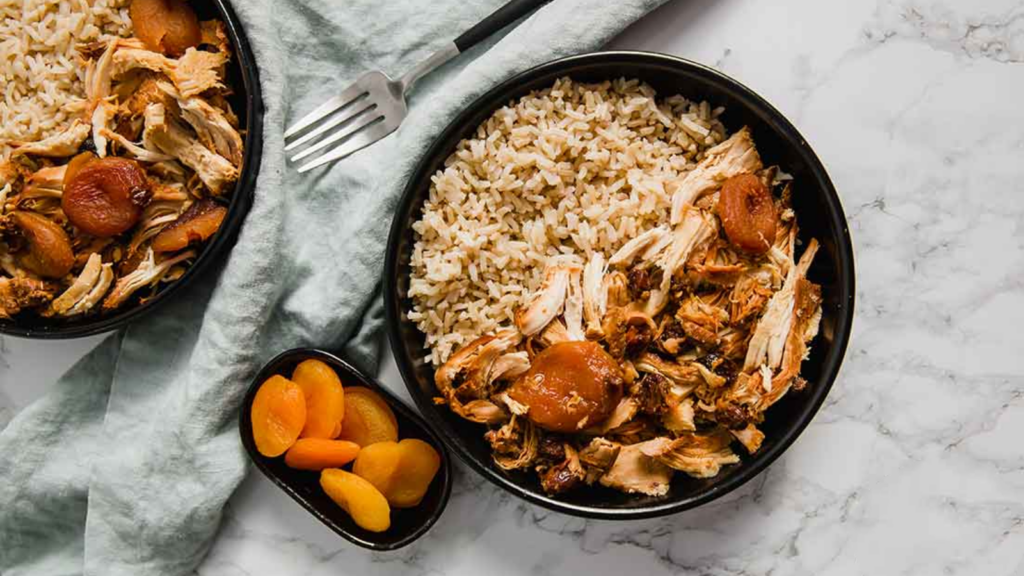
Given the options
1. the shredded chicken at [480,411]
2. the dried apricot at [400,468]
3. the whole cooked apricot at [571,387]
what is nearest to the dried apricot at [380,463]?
the dried apricot at [400,468]

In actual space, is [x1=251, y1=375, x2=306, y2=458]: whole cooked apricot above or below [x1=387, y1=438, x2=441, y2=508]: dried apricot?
above

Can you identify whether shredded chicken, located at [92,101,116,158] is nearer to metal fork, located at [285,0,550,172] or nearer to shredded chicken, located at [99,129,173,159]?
→ shredded chicken, located at [99,129,173,159]

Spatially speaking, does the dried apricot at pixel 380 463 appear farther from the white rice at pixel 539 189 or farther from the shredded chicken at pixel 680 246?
the shredded chicken at pixel 680 246

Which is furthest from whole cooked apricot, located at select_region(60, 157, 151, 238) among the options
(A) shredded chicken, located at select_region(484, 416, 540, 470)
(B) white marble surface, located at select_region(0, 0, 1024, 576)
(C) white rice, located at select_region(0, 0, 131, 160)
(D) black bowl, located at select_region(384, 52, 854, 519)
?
(B) white marble surface, located at select_region(0, 0, 1024, 576)

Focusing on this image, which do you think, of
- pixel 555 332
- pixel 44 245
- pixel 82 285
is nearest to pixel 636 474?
pixel 555 332

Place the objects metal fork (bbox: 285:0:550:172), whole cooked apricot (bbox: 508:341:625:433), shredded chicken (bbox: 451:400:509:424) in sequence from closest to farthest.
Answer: whole cooked apricot (bbox: 508:341:625:433)
shredded chicken (bbox: 451:400:509:424)
metal fork (bbox: 285:0:550:172)

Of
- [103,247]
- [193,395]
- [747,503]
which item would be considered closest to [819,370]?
[747,503]
